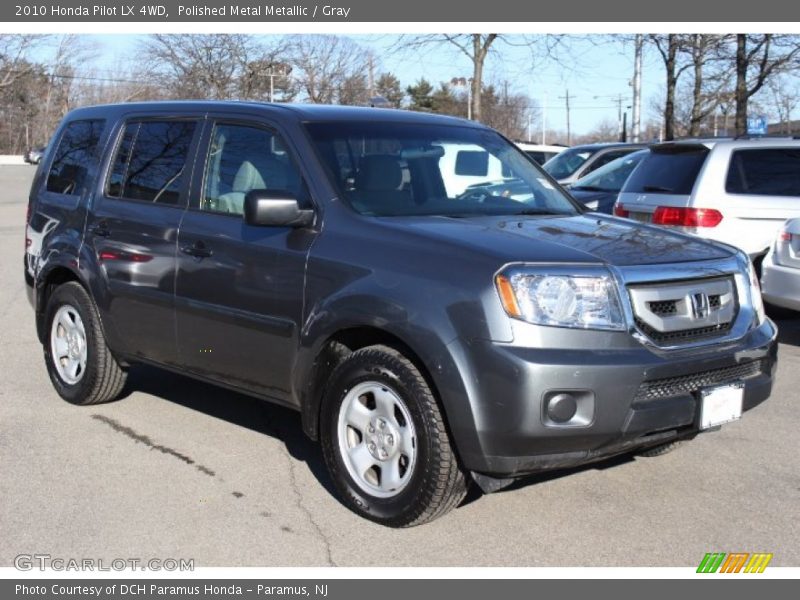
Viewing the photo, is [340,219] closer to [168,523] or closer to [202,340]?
[202,340]

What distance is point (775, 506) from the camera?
4457 millimetres

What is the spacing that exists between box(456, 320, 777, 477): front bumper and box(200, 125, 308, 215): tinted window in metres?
1.62

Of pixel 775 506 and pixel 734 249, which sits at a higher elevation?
pixel 734 249

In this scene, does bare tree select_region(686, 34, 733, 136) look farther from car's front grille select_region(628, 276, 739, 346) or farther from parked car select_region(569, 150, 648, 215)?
car's front grille select_region(628, 276, 739, 346)

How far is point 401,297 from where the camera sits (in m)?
4.02


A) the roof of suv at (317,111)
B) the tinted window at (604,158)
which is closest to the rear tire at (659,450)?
the roof of suv at (317,111)

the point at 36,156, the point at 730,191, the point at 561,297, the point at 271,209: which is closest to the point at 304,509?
A: the point at 271,209

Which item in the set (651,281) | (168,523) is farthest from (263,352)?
(651,281)

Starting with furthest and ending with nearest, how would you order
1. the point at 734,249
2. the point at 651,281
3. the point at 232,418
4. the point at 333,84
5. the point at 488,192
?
1. the point at 333,84
2. the point at 232,418
3. the point at 488,192
4. the point at 734,249
5. the point at 651,281

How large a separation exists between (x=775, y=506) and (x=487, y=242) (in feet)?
6.28

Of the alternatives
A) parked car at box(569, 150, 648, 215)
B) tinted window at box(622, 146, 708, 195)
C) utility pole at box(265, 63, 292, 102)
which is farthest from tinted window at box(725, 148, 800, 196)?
utility pole at box(265, 63, 292, 102)

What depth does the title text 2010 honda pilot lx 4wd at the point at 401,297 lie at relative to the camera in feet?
12.4

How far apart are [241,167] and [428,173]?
101cm

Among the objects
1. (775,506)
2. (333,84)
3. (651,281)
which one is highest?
(333,84)
